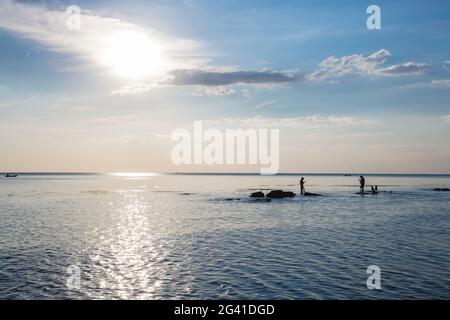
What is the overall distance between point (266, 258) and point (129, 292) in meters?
9.22

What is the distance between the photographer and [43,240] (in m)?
30.4

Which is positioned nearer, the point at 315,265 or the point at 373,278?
the point at 373,278

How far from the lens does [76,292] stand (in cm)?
1728

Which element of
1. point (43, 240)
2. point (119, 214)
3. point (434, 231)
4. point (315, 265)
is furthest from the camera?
point (119, 214)
